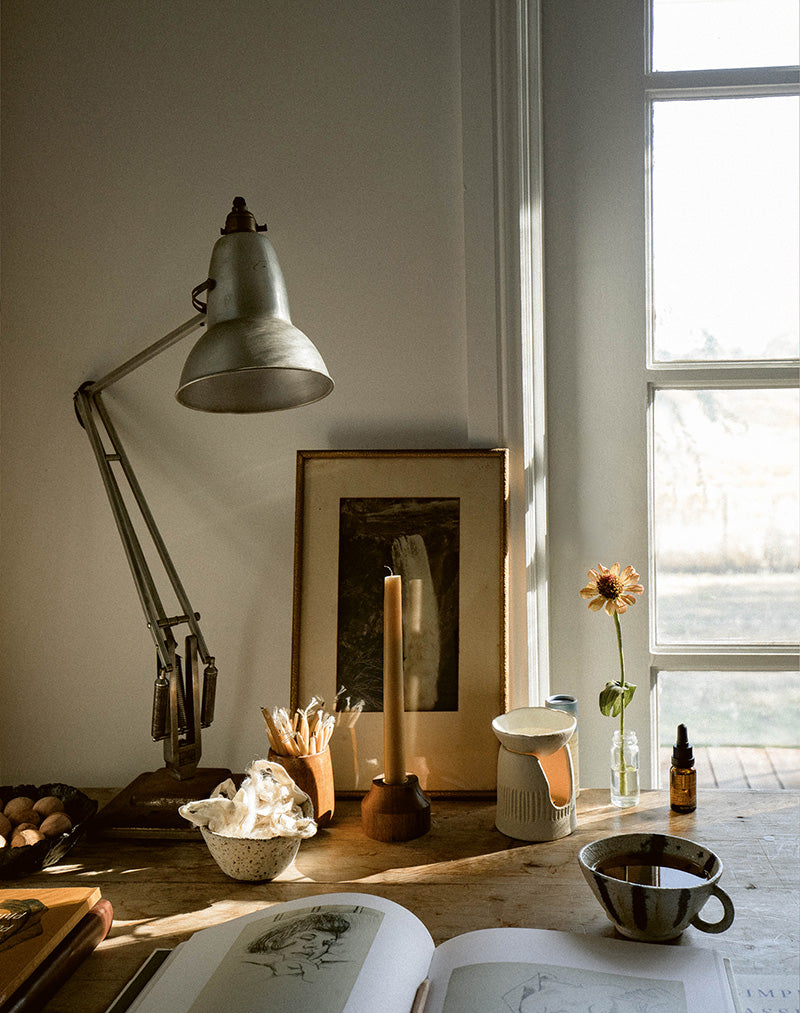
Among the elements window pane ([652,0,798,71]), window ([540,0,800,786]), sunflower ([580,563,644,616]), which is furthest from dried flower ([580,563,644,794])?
window pane ([652,0,798,71])

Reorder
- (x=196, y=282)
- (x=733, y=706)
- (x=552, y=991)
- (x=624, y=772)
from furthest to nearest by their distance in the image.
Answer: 1. (x=733, y=706)
2. (x=196, y=282)
3. (x=624, y=772)
4. (x=552, y=991)

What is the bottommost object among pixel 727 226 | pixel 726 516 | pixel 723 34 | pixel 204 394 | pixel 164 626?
pixel 164 626

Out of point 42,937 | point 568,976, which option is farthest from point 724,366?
point 42,937

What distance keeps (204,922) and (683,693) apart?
2.78 ft

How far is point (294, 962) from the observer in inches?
29.2

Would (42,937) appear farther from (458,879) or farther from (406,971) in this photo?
(458,879)

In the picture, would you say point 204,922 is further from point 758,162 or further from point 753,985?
point 758,162

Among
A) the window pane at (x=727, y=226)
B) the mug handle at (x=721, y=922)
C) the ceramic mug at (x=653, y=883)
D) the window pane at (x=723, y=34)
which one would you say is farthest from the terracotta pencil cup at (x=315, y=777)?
the window pane at (x=723, y=34)

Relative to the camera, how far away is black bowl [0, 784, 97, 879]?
0.96 meters

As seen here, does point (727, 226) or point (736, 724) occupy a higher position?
point (727, 226)

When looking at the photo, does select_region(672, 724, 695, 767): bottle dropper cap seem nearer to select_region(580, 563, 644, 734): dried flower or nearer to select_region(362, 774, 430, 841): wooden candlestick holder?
select_region(580, 563, 644, 734): dried flower

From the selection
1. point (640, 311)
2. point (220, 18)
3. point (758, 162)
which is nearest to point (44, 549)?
point (220, 18)

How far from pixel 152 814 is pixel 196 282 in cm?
75

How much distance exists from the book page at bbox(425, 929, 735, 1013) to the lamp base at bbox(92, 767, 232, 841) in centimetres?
43
